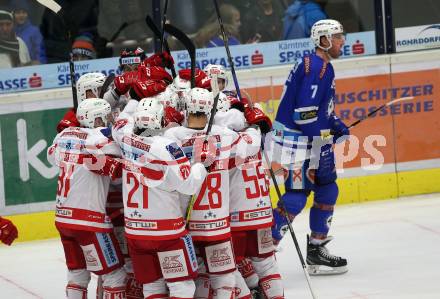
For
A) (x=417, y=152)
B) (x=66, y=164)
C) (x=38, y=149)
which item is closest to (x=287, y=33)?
(x=417, y=152)

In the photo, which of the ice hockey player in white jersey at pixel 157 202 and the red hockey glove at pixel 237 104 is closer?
the ice hockey player in white jersey at pixel 157 202

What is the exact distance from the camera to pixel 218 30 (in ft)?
29.6

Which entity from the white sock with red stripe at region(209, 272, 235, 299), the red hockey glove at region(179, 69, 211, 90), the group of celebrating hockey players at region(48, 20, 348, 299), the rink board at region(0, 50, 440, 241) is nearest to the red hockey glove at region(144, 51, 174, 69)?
the group of celebrating hockey players at region(48, 20, 348, 299)

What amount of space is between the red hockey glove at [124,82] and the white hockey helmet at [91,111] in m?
0.50

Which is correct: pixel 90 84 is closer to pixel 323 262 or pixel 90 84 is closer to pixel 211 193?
pixel 211 193

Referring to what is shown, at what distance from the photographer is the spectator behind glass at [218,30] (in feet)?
29.5

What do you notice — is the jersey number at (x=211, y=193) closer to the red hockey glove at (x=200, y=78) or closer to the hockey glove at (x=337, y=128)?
the red hockey glove at (x=200, y=78)

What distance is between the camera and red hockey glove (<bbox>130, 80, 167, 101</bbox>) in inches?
241

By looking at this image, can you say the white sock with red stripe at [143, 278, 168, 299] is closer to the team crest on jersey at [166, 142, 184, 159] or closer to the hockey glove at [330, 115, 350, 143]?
the team crest on jersey at [166, 142, 184, 159]

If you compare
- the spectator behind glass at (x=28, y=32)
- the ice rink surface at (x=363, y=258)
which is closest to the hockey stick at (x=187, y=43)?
the ice rink surface at (x=363, y=258)

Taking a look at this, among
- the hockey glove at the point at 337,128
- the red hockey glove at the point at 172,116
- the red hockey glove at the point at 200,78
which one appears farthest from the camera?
the hockey glove at the point at 337,128

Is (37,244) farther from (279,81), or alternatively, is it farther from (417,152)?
(417,152)

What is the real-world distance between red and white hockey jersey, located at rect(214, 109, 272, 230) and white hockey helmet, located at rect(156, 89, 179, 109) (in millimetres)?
251

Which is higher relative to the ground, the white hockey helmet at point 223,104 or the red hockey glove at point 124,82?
the red hockey glove at point 124,82
